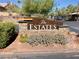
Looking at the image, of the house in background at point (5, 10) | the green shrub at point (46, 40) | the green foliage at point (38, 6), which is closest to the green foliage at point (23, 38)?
the green shrub at point (46, 40)

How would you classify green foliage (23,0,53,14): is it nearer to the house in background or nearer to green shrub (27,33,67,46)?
the house in background

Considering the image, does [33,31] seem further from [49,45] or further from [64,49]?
[64,49]

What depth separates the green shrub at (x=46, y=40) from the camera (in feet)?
57.0

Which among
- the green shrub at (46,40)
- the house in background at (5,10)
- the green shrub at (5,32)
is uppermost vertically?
the green shrub at (5,32)

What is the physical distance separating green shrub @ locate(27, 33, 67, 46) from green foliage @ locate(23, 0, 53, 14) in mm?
54898

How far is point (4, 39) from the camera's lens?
16.6 m

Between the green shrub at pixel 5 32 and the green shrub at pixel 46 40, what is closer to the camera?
the green shrub at pixel 5 32

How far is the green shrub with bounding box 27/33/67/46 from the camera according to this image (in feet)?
57.0

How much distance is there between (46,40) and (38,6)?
185ft

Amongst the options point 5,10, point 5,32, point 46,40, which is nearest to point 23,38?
point 46,40

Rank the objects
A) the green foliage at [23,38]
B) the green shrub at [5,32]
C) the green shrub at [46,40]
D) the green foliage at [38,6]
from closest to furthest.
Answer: the green shrub at [5,32] < the green shrub at [46,40] < the green foliage at [23,38] < the green foliage at [38,6]

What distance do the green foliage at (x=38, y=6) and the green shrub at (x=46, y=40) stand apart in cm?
5490

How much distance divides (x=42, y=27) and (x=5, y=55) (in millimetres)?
6205

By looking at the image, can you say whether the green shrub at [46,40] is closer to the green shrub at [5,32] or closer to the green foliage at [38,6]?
the green shrub at [5,32]
